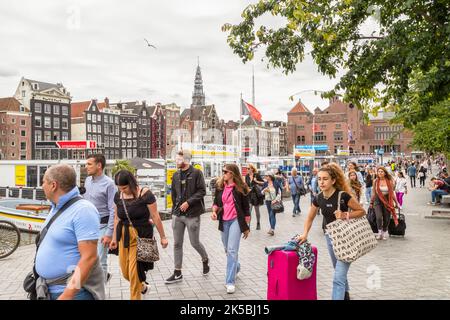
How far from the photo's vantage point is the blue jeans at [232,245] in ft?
20.4

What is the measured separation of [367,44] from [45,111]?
73.6 m

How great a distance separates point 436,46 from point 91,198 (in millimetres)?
6057

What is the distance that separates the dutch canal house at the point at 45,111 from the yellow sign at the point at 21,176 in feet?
162

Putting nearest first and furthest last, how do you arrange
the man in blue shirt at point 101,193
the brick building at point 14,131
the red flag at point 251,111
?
1. the man in blue shirt at point 101,193
2. the red flag at point 251,111
3. the brick building at point 14,131

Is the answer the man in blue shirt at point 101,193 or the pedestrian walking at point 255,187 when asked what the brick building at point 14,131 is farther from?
the man in blue shirt at point 101,193

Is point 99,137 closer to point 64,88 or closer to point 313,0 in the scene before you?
point 64,88

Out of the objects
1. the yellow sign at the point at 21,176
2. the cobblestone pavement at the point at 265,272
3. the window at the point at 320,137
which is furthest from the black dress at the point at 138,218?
the window at the point at 320,137

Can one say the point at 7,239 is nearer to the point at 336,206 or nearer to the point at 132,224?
the point at 132,224

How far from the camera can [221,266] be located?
7910 millimetres

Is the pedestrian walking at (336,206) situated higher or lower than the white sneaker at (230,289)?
higher

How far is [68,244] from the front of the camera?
310 cm

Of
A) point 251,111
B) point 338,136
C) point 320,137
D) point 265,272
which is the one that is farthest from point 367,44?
point 320,137
